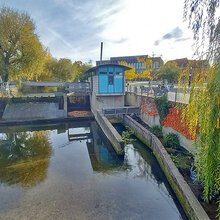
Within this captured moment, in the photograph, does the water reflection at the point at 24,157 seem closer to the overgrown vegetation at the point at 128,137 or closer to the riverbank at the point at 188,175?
the overgrown vegetation at the point at 128,137

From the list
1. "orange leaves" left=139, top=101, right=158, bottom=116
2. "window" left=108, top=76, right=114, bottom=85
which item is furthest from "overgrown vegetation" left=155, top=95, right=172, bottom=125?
"window" left=108, top=76, right=114, bottom=85

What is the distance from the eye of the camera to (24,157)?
22.4ft

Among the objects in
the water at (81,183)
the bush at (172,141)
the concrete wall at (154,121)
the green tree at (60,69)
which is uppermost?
the green tree at (60,69)

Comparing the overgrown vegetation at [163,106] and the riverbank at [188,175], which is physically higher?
the overgrown vegetation at [163,106]

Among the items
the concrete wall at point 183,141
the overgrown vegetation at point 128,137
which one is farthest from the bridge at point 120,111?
the concrete wall at point 183,141

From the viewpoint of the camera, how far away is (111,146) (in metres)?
7.73

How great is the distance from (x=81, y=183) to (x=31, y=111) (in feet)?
32.8

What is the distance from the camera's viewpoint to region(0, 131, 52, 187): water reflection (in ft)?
17.2

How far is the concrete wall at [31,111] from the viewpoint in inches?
488

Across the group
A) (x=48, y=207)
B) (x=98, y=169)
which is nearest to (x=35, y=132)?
(x=98, y=169)

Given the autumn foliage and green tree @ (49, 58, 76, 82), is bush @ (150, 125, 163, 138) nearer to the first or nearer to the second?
the autumn foliage

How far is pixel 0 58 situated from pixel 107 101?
9.70m

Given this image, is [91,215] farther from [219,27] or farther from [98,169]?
[219,27]

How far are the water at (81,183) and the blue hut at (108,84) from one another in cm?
450
